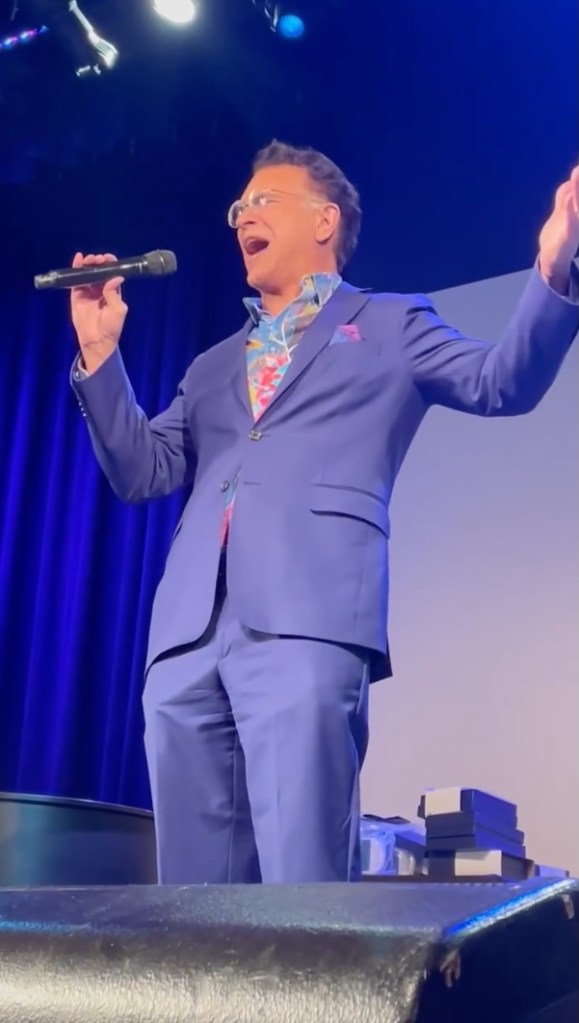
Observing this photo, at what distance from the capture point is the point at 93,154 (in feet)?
9.28

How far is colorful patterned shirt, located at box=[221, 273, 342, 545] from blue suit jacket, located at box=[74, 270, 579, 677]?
1cm

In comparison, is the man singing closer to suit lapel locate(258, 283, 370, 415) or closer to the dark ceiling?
suit lapel locate(258, 283, 370, 415)

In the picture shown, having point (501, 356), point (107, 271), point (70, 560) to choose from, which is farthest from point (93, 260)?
point (70, 560)

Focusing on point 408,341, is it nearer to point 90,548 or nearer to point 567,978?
point 567,978

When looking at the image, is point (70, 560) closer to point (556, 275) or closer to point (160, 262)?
point (160, 262)

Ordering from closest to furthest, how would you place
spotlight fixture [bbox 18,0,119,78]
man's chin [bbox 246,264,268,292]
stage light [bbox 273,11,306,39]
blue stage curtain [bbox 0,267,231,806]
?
man's chin [bbox 246,264,268,292] < spotlight fixture [bbox 18,0,119,78] < stage light [bbox 273,11,306,39] < blue stage curtain [bbox 0,267,231,806]

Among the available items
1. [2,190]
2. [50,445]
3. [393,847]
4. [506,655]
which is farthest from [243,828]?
[2,190]

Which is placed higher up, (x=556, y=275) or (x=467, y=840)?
(x=556, y=275)

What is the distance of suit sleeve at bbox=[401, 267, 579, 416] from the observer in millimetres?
1129

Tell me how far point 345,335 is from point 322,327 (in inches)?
1.3

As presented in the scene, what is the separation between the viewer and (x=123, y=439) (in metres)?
1.29

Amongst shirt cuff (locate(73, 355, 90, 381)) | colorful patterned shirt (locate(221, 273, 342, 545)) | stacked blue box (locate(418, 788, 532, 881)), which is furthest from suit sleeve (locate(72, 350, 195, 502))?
stacked blue box (locate(418, 788, 532, 881))

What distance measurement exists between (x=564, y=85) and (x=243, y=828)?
2.03 m

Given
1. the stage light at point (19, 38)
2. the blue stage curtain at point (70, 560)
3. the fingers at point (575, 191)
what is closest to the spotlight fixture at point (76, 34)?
the stage light at point (19, 38)
